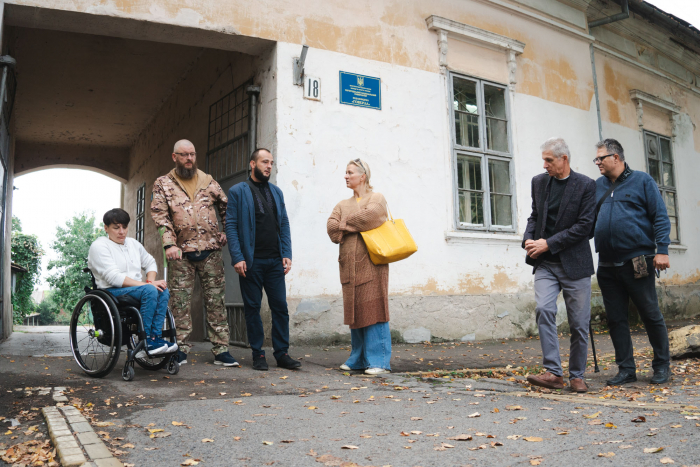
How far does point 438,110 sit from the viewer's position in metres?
7.80

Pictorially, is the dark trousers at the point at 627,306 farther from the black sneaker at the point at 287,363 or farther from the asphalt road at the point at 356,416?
the black sneaker at the point at 287,363

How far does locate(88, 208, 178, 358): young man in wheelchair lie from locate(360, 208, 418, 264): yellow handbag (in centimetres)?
163

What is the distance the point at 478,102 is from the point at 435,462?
671cm

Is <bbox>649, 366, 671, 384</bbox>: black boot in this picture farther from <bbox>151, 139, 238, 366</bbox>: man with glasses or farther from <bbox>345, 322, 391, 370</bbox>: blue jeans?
<bbox>151, 139, 238, 366</bbox>: man with glasses

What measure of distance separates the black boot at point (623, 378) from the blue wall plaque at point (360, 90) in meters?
4.22

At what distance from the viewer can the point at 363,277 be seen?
4.85 meters

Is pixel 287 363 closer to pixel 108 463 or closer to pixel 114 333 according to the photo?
pixel 114 333

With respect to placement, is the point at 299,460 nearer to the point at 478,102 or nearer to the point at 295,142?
the point at 295,142

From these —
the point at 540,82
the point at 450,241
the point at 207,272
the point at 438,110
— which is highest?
the point at 540,82

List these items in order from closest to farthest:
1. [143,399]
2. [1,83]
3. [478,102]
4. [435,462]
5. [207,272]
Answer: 1. [435,462]
2. [143,399]
3. [207,272]
4. [1,83]
5. [478,102]

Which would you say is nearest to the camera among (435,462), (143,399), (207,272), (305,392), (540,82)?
(435,462)

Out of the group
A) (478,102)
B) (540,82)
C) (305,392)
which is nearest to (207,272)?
(305,392)

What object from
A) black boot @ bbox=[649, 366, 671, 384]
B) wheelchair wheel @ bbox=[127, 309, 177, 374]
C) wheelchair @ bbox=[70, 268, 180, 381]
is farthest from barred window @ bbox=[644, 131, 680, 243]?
wheelchair @ bbox=[70, 268, 180, 381]

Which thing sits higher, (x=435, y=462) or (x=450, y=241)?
(x=450, y=241)
